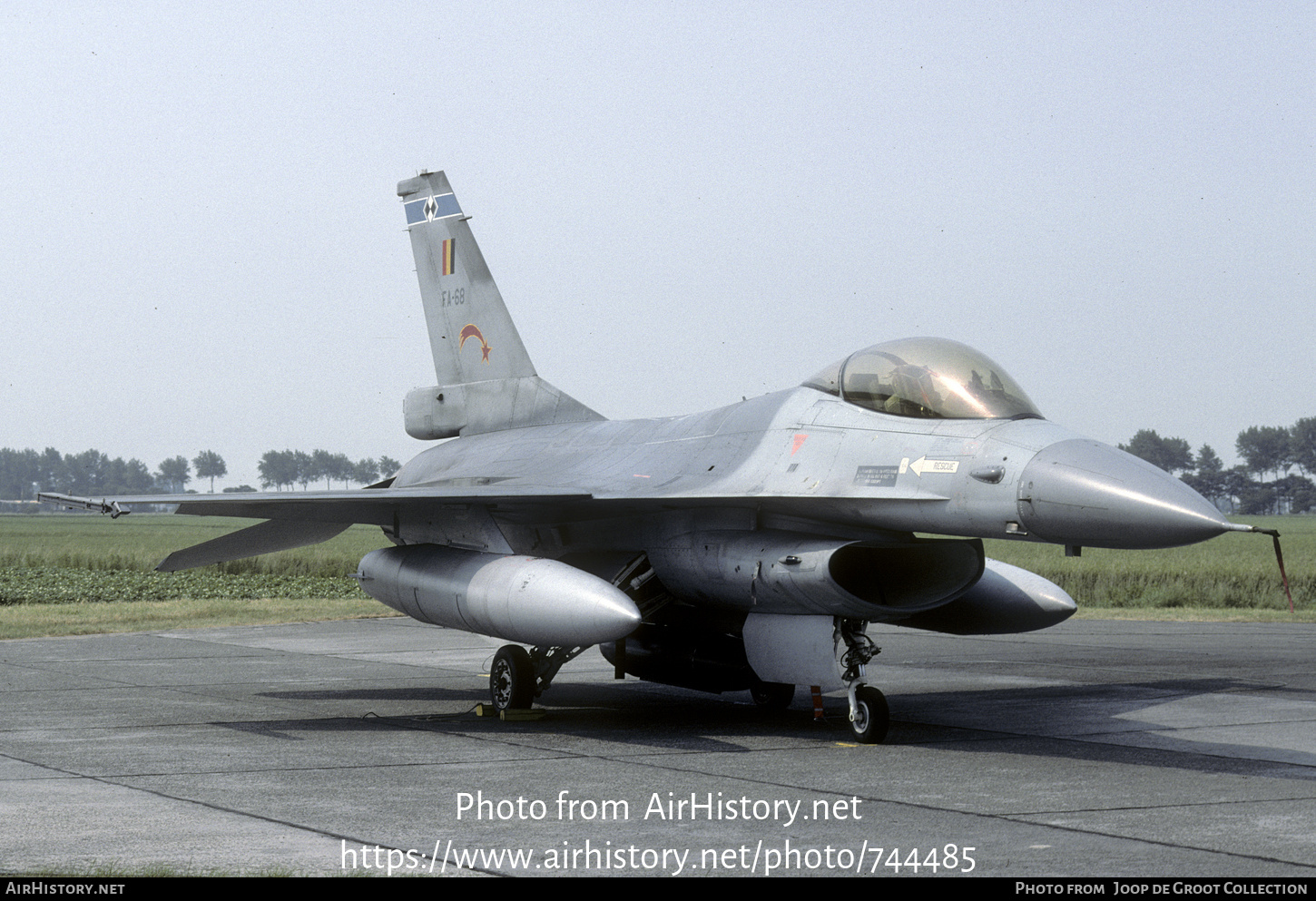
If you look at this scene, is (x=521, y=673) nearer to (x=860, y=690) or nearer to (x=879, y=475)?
(x=860, y=690)

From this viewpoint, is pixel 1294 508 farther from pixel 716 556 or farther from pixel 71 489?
pixel 71 489

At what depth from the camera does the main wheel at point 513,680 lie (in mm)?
10922

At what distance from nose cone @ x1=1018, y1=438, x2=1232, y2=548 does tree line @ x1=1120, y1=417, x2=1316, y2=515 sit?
8488cm

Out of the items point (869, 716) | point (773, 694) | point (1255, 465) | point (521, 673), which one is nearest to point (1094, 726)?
point (869, 716)

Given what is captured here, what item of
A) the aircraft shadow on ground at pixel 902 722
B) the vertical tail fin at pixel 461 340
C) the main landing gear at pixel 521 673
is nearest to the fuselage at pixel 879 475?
the main landing gear at pixel 521 673

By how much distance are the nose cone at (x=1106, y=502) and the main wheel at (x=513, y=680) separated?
15.2 feet

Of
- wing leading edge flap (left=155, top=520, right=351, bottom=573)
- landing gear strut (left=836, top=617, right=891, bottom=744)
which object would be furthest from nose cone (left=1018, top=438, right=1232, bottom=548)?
wing leading edge flap (left=155, top=520, right=351, bottom=573)

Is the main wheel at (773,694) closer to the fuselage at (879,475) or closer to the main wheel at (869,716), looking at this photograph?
the fuselage at (879,475)

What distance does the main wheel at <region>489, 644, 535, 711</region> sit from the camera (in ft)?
35.8

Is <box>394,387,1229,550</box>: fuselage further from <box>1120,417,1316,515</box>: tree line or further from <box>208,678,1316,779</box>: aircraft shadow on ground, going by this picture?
<box>1120,417,1316,515</box>: tree line

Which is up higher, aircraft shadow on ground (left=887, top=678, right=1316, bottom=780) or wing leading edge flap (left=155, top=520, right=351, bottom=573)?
wing leading edge flap (left=155, top=520, right=351, bottom=573)

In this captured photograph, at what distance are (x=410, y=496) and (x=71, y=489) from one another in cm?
19370

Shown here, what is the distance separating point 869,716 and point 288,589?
22.8 meters
